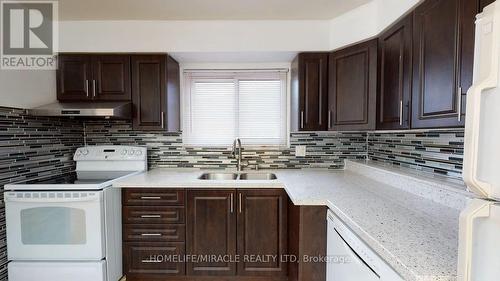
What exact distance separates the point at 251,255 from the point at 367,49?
187 cm

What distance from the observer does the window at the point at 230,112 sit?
8.66 feet

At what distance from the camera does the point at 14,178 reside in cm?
184

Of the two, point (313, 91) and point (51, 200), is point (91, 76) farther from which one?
point (313, 91)

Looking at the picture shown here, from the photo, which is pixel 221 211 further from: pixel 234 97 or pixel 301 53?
pixel 301 53

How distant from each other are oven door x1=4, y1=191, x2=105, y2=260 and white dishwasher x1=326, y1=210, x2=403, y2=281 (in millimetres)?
1581

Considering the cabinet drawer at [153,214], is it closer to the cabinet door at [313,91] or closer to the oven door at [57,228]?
the oven door at [57,228]

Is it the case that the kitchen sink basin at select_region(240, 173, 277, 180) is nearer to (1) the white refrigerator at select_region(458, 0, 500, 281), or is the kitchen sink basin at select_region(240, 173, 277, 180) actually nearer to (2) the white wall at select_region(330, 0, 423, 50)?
(2) the white wall at select_region(330, 0, 423, 50)

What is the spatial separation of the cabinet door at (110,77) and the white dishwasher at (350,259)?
2021 millimetres

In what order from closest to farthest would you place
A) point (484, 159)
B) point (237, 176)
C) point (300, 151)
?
point (484, 159) → point (237, 176) → point (300, 151)

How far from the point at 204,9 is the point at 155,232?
1846mm

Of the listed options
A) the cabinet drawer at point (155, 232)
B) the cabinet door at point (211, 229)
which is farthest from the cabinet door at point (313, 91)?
the cabinet drawer at point (155, 232)

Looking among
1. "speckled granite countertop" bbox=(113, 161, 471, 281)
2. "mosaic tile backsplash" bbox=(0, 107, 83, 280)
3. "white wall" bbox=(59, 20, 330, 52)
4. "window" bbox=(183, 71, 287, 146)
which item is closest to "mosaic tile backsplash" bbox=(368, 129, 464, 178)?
"speckled granite countertop" bbox=(113, 161, 471, 281)

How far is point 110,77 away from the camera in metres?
2.24

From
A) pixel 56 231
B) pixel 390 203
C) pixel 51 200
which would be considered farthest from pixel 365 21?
pixel 56 231
